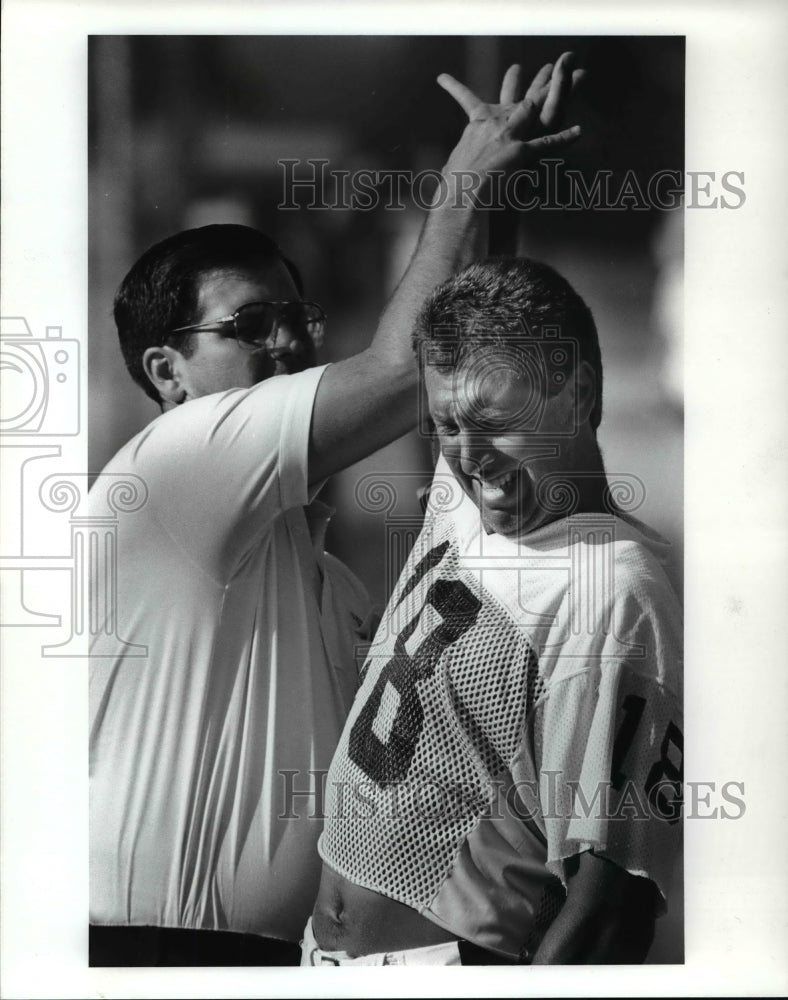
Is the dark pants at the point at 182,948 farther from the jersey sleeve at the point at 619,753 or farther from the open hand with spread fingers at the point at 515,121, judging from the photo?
the open hand with spread fingers at the point at 515,121

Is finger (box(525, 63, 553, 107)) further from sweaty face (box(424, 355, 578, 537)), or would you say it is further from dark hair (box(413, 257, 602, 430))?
sweaty face (box(424, 355, 578, 537))

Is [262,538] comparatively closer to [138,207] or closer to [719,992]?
[138,207]

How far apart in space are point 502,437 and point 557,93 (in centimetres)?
61

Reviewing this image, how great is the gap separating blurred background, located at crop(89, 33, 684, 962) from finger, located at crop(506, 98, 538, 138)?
0.23 ft

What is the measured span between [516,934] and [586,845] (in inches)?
7.6

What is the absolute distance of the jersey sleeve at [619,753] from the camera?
1.72 m

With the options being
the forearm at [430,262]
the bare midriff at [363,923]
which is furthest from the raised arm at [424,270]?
the bare midriff at [363,923]

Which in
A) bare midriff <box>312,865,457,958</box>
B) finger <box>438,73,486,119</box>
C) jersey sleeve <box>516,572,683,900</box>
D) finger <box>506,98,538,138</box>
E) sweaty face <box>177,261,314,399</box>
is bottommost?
bare midriff <box>312,865,457,958</box>

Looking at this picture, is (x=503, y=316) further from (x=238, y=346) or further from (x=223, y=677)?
(x=223, y=677)

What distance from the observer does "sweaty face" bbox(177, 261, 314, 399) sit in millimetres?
1745

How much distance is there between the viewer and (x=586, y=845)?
5.67ft

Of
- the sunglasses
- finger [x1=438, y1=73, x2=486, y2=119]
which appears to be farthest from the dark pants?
finger [x1=438, y1=73, x2=486, y2=119]

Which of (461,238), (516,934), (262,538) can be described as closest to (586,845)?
(516,934)

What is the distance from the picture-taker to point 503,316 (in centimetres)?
175
